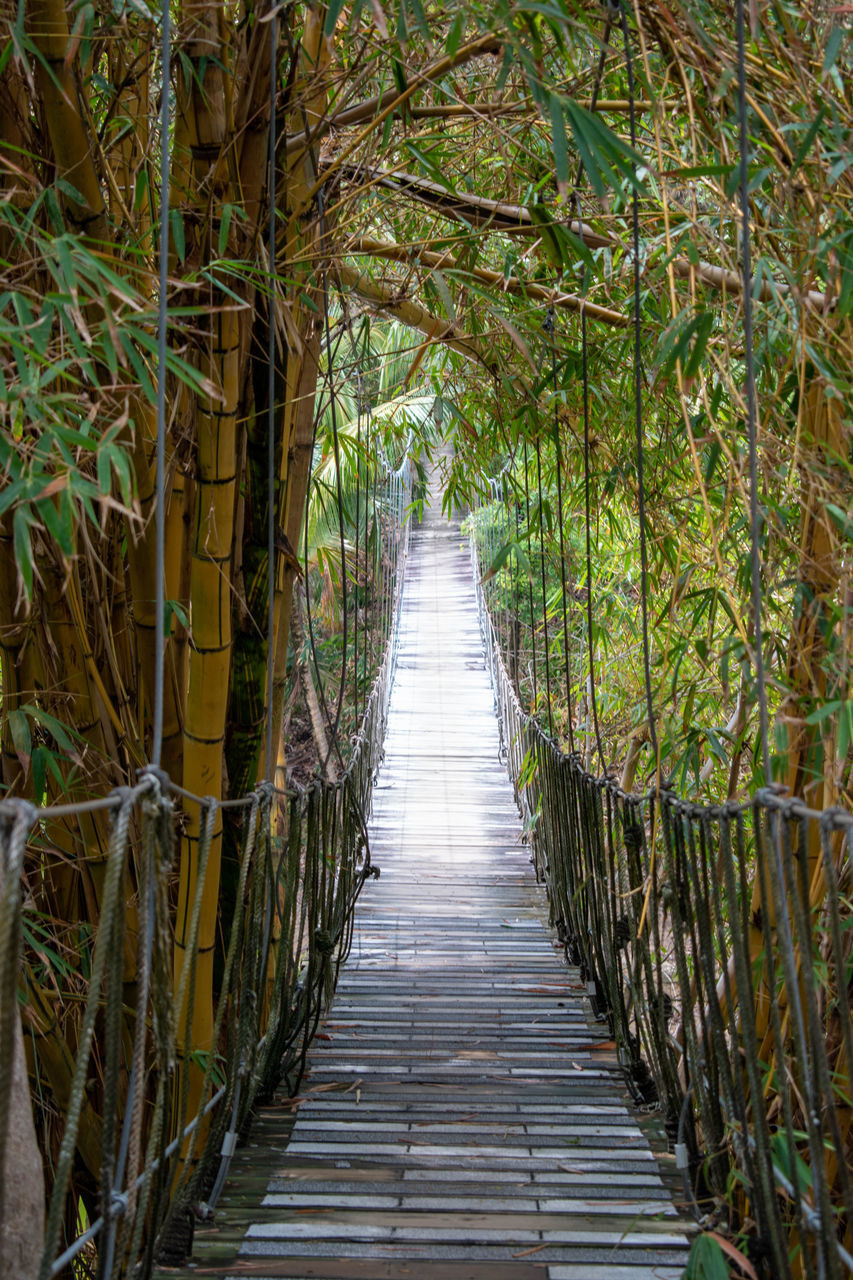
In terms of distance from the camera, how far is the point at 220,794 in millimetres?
1801

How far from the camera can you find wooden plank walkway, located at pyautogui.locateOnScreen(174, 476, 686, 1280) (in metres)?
1.30

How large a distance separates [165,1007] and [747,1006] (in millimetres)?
645

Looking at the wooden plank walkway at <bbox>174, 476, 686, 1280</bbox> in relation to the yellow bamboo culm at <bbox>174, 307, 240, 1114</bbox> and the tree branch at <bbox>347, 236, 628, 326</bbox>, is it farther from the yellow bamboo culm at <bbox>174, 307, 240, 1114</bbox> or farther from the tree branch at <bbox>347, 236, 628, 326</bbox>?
the tree branch at <bbox>347, 236, 628, 326</bbox>

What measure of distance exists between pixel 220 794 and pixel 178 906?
0.22m

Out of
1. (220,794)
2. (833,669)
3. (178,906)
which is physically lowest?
(178,906)

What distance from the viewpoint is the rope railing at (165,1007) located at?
3.11 ft

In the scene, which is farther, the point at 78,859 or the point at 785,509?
the point at 785,509

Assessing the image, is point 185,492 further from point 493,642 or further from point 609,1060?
point 493,642

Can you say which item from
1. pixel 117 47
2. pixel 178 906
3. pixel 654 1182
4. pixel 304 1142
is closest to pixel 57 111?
pixel 117 47

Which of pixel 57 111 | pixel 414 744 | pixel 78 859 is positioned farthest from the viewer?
pixel 414 744

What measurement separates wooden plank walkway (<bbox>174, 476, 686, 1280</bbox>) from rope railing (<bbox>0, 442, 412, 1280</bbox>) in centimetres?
9

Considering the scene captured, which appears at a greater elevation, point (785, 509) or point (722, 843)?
point (785, 509)

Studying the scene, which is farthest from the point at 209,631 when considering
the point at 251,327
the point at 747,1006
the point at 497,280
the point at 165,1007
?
the point at 497,280

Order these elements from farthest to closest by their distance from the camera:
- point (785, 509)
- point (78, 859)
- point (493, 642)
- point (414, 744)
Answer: point (493, 642)
point (414, 744)
point (785, 509)
point (78, 859)
